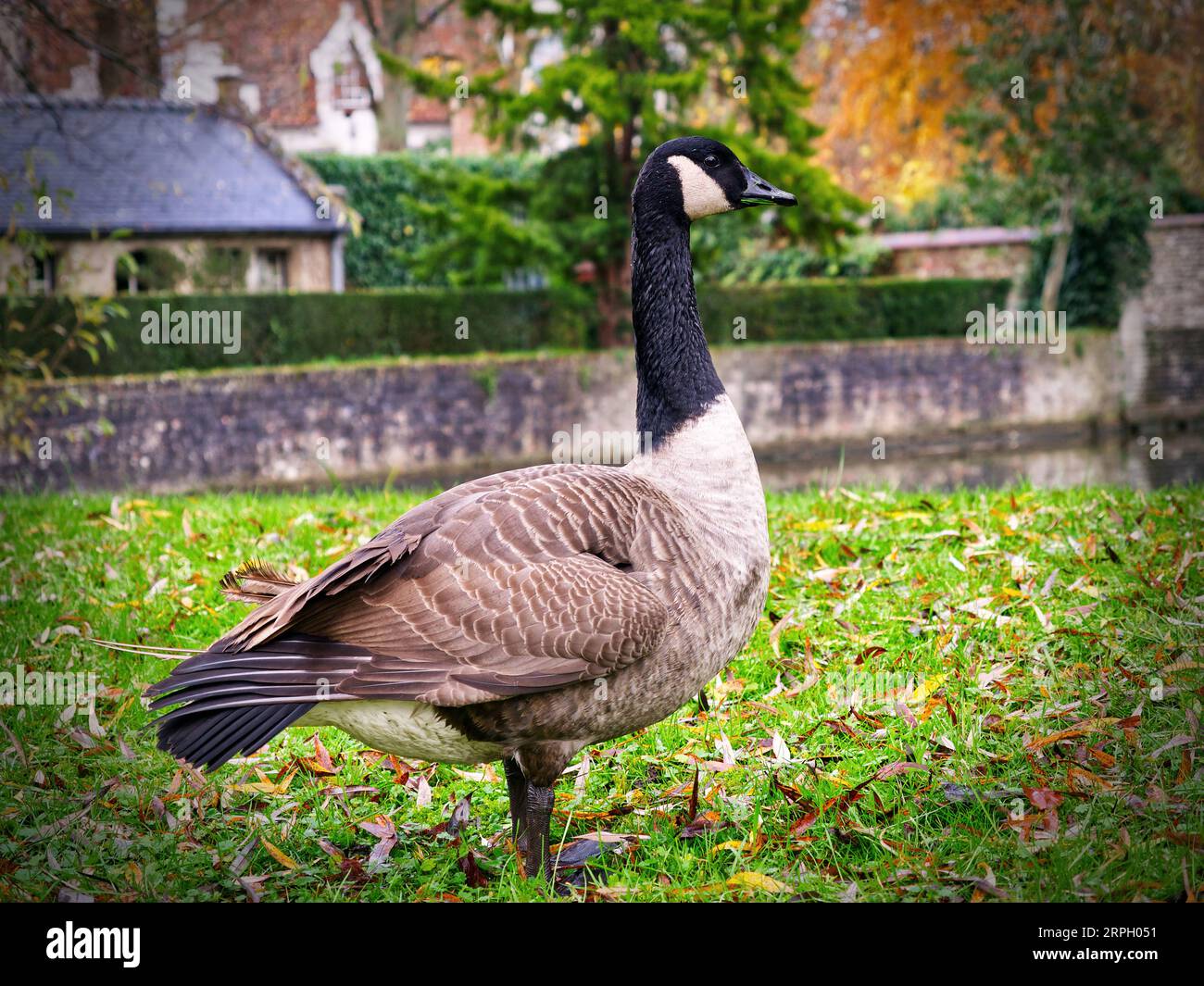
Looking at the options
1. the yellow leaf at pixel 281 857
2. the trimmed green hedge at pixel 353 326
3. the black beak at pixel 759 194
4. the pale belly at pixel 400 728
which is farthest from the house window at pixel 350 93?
the pale belly at pixel 400 728

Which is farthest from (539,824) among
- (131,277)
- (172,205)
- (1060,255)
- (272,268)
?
(1060,255)

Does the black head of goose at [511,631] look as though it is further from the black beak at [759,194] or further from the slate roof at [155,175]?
the slate roof at [155,175]

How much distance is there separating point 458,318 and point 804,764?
1941cm

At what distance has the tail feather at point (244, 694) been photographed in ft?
10.9

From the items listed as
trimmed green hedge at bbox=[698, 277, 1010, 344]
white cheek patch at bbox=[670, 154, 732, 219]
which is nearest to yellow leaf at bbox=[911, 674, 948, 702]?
white cheek patch at bbox=[670, 154, 732, 219]

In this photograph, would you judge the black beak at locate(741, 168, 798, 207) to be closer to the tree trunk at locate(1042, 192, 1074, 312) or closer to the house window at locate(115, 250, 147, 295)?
the house window at locate(115, 250, 147, 295)

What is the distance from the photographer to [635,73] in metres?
21.0

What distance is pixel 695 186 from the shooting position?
173 inches

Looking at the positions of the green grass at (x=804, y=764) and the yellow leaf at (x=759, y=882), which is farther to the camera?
the green grass at (x=804, y=764)

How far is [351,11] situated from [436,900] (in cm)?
4078

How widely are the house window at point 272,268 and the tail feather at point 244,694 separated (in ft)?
83.6

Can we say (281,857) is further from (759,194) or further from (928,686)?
(759,194)

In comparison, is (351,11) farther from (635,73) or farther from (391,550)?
(391,550)

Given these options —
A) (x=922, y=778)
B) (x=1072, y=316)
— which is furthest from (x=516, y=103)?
(x=922, y=778)
